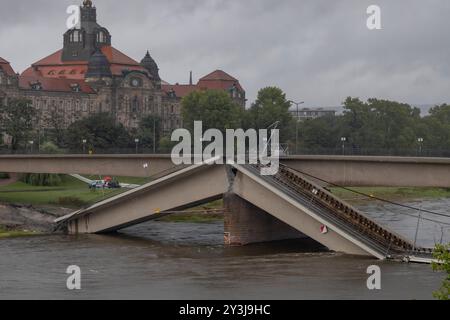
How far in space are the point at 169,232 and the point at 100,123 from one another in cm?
7659

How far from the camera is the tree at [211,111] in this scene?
14638 centimetres

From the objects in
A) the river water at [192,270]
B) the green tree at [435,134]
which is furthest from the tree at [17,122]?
the green tree at [435,134]

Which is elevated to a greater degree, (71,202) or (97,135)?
(97,135)

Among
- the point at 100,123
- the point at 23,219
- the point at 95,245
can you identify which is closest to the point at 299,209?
the point at 95,245

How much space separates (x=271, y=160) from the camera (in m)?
65.7

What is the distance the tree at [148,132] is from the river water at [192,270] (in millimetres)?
88220

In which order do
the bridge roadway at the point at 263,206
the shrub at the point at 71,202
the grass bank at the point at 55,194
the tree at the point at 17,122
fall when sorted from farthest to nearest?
the tree at the point at 17,122
the grass bank at the point at 55,194
the shrub at the point at 71,202
the bridge roadway at the point at 263,206

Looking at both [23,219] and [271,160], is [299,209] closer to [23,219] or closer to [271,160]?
[271,160]

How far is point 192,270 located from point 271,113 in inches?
3809

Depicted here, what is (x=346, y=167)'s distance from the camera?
63.7 metres

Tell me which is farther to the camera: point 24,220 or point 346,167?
point 24,220

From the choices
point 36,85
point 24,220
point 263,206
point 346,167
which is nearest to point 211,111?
point 36,85

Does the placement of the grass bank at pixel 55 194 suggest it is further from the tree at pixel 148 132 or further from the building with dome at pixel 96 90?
the building with dome at pixel 96 90

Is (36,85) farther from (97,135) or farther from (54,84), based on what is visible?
(97,135)
